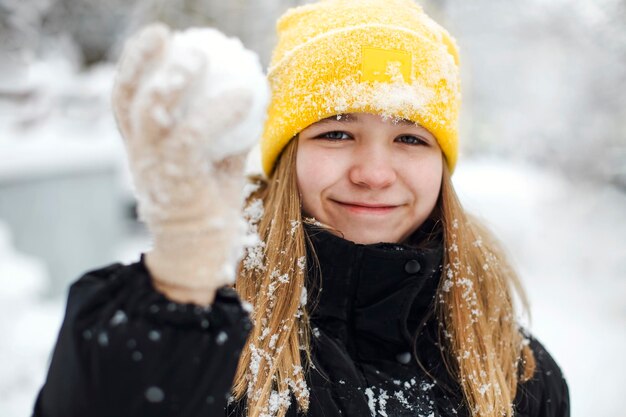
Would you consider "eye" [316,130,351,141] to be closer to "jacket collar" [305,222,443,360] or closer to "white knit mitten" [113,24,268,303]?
"jacket collar" [305,222,443,360]

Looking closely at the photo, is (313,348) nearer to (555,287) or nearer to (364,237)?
(364,237)

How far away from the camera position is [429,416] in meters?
1.39

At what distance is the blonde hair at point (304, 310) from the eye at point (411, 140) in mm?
183

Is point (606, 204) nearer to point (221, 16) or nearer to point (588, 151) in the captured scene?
point (588, 151)

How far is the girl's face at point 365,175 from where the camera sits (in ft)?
4.83

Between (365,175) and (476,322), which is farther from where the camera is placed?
(476,322)

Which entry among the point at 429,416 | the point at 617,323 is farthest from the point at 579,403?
the point at 429,416

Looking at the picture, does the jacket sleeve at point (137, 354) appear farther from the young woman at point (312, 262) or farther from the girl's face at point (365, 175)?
the girl's face at point (365, 175)

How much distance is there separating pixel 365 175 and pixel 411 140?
0.24m

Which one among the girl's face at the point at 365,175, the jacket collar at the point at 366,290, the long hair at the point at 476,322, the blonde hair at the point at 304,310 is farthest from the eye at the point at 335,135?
the long hair at the point at 476,322

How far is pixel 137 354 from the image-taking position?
0.88m

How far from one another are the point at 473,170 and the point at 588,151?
18.9 ft

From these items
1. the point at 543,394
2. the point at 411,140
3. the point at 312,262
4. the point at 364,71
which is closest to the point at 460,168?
the point at 543,394

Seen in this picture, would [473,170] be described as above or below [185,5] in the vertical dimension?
below
